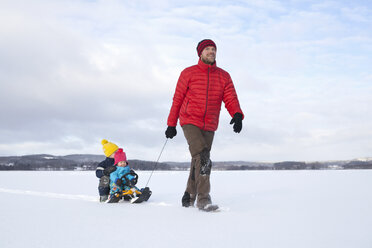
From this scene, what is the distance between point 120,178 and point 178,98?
4.96 feet

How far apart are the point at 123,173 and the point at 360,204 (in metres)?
3.23

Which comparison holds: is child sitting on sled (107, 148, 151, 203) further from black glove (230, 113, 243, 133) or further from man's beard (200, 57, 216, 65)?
man's beard (200, 57, 216, 65)

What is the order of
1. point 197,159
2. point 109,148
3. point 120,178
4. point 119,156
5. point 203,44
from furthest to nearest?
point 109,148 → point 119,156 → point 120,178 → point 203,44 → point 197,159

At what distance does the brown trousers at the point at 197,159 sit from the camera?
385 centimetres

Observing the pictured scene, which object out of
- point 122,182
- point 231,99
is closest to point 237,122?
point 231,99

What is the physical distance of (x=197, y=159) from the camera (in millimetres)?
4000

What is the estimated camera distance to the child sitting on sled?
458 cm

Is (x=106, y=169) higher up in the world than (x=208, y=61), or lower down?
lower down

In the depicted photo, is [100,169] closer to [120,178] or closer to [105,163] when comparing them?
[105,163]

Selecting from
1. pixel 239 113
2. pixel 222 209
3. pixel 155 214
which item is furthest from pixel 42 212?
pixel 239 113

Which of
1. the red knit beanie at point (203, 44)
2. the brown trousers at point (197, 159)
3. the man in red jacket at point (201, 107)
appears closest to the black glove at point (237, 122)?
the man in red jacket at point (201, 107)

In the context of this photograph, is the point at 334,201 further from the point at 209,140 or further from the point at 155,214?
the point at 155,214

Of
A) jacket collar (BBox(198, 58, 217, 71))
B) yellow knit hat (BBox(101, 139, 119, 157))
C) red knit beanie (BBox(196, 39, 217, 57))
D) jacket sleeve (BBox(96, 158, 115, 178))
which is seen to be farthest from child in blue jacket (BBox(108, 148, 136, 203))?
red knit beanie (BBox(196, 39, 217, 57))

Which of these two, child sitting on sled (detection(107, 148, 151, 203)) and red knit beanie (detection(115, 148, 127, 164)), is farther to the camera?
red knit beanie (detection(115, 148, 127, 164))
